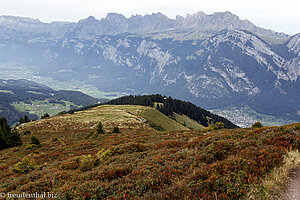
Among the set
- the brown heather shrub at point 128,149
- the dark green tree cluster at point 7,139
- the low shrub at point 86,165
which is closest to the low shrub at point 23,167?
the low shrub at point 86,165

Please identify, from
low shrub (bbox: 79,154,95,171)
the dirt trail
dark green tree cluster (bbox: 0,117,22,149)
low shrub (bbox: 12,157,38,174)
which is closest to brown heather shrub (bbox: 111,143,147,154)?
low shrub (bbox: 79,154,95,171)

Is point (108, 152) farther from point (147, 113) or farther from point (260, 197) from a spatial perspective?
point (147, 113)

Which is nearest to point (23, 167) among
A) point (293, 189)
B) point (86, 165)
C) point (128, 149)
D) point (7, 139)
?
point (86, 165)

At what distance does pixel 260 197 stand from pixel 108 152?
52.7ft

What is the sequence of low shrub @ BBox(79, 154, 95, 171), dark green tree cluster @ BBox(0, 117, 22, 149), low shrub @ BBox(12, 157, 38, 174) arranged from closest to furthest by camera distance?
low shrub @ BBox(79, 154, 95, 171), low shrub @ BBox(12, 157, 38, 174), dark green tree cluster @ BBox(0, 117, 22, 149)

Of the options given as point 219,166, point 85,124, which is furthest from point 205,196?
point 85,124

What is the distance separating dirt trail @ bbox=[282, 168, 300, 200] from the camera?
6613mm

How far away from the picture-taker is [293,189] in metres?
7.02

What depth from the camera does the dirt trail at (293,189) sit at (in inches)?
260

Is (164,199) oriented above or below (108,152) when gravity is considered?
above

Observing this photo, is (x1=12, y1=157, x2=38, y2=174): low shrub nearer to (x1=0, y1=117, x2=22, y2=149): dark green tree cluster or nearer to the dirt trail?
the dirt trail

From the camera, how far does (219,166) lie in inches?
361

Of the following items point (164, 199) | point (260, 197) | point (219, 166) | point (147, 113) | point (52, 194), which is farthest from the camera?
point (147, 113)

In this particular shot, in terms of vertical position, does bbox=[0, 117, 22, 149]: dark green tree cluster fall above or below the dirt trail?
below
